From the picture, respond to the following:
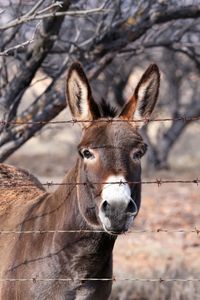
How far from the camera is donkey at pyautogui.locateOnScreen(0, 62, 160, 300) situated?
505cm

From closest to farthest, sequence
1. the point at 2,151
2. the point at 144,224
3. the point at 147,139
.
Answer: the point at 2,151
the point at 144,224
the point at 147,139

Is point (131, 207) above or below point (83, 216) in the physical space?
above

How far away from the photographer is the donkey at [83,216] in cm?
505

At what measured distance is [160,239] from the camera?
41.1ft

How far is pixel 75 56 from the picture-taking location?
345 inches

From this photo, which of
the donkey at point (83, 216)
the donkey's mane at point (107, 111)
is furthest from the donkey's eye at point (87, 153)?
the donkey's mane at point (107, 111)

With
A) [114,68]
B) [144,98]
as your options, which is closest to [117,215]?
[144,98]

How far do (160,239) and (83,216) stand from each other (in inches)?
290

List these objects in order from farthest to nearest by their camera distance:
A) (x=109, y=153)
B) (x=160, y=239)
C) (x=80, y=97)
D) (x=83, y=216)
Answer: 1. (x=160, y=239)
2. (x=80, y=97)
3. (x=83, y=216)
4. (x=109, y=153)

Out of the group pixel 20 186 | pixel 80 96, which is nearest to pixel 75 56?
pixel 20 186

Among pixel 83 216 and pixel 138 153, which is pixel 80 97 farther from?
pixel 83 216

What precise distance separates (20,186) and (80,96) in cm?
124

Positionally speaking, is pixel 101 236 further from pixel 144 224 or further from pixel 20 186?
pixel 144 224

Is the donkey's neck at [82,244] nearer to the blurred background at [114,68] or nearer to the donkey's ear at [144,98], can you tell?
the blurred background at [114,68]
